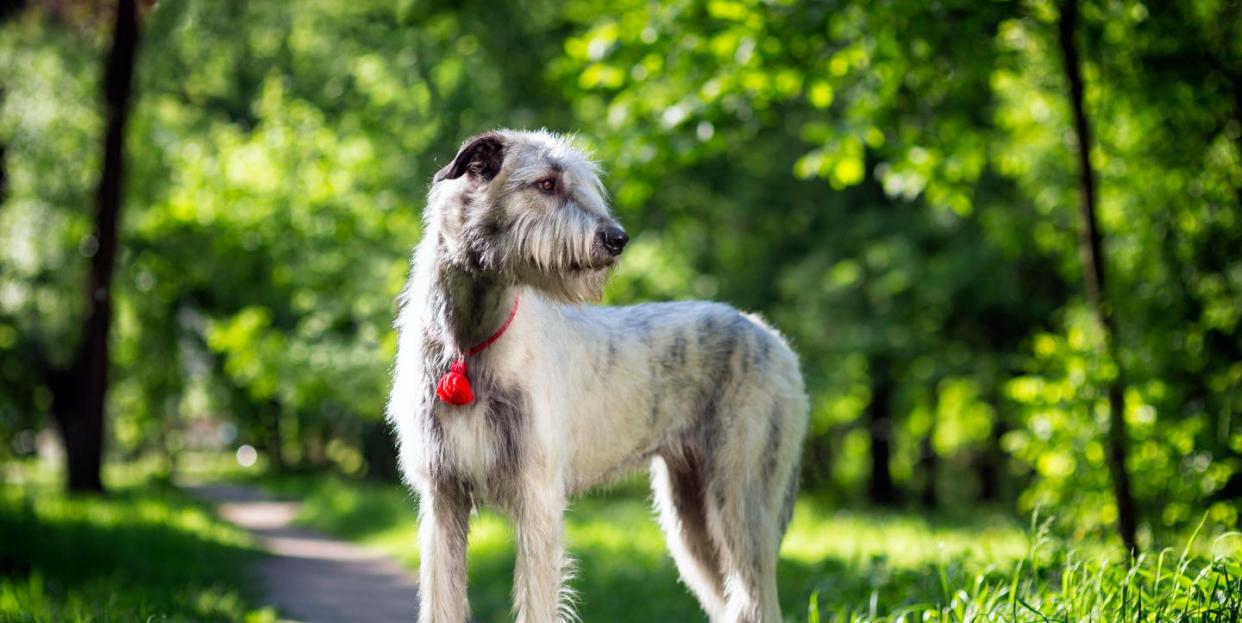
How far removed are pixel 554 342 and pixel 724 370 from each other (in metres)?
1.03

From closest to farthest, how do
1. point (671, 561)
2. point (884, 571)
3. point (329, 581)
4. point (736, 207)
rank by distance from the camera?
point (884, 571) → point (671, 561) → point (329, 581) → point (736, 207)

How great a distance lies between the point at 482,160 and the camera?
4.21 m

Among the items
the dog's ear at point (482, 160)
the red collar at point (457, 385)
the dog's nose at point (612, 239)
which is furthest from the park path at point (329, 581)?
the dog's nose at point (612, 239)

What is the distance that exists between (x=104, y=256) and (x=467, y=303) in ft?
38.4

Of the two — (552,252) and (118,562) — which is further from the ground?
(552,252)

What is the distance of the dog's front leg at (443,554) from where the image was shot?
14.0 feet

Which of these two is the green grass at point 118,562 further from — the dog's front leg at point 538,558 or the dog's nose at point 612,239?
the dog's nose at point 612,239

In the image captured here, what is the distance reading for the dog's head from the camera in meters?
4.09

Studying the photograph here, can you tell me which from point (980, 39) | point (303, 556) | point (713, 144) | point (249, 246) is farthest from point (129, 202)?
point (980, 39)

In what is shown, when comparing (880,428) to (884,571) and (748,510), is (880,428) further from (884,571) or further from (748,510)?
(748,510)

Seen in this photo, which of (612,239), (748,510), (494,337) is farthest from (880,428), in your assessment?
(612,239)

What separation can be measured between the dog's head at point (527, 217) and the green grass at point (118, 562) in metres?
2.36

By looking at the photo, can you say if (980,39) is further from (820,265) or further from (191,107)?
(191,107)

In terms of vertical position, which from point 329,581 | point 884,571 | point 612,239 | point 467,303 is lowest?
point 329,581
